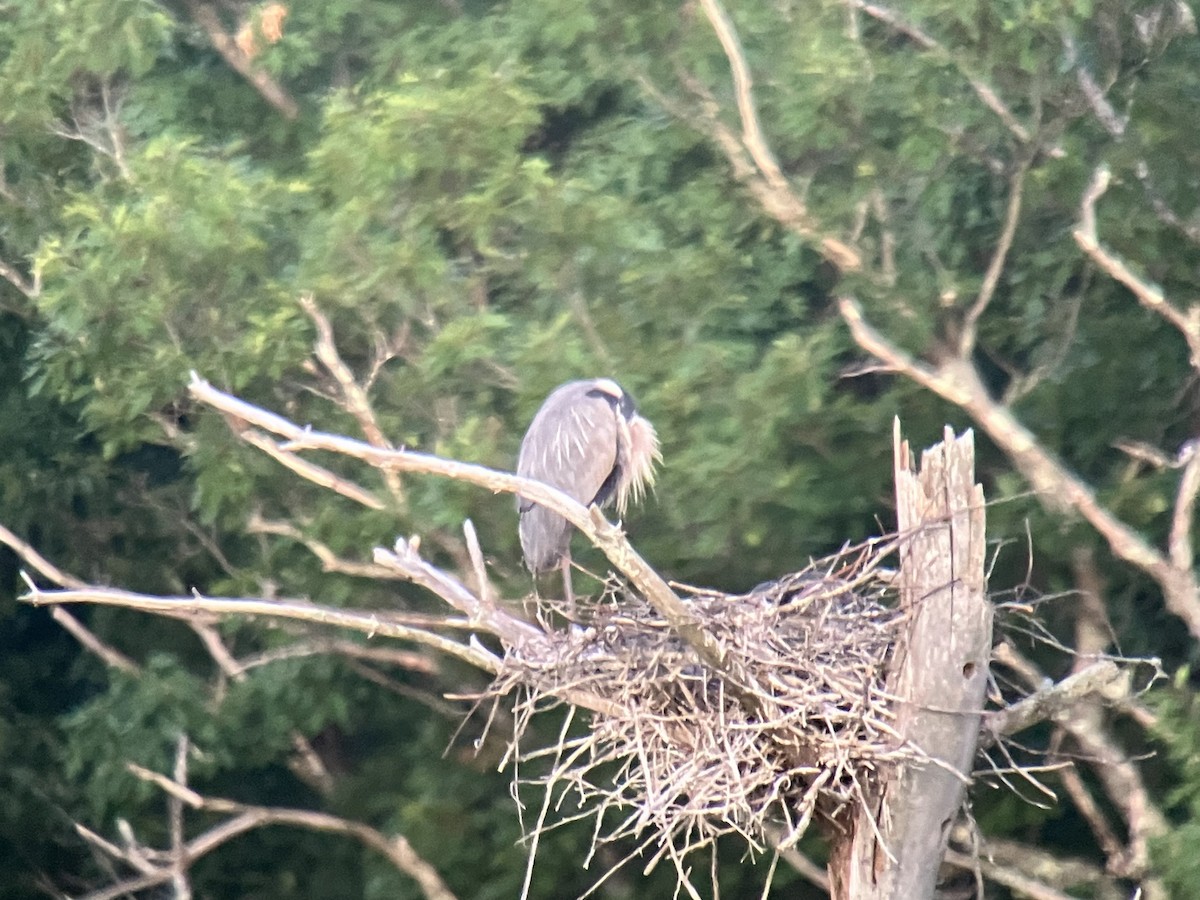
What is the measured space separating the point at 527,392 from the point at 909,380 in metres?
1.45

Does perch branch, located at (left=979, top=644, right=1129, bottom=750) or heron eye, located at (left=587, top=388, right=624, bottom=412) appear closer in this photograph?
perch branch, located at (left=979, top=644, right=1129, bottom=750)

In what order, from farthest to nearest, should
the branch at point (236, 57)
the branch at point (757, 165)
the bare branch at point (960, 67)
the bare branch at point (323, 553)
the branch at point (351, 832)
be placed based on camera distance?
the branch at point (236, 57) → the branch at point (351, 832) → the bare branch at point (323, 553) → the bare branch at point (960, 67) → the branch at point (757, 165)

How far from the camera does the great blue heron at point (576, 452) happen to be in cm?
589

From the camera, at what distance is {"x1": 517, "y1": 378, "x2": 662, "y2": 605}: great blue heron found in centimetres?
589

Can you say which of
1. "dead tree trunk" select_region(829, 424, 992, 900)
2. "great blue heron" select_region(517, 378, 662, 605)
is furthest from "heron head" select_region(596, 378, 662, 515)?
"dead tree trunk" select_region(829, 424, 992, 900)

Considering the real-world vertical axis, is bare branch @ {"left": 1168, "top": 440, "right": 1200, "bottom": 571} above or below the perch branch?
below

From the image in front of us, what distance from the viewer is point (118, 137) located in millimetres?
7012

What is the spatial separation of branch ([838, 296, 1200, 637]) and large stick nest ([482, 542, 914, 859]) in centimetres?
135

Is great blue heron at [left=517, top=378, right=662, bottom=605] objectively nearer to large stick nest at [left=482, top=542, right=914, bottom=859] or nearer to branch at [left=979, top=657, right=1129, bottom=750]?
large stick nest at [left=482, top=542, right=914, bottom=859]

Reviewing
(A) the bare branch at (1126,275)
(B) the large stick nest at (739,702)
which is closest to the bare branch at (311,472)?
(B) the large stick nest at (739,702)

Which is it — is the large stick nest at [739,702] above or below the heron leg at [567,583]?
above

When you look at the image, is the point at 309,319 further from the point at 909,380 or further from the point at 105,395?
the point at 909,380

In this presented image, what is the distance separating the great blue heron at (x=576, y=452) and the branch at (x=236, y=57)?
8.19ft

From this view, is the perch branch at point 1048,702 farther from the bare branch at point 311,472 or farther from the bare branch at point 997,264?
the bare branch at point 997,264
